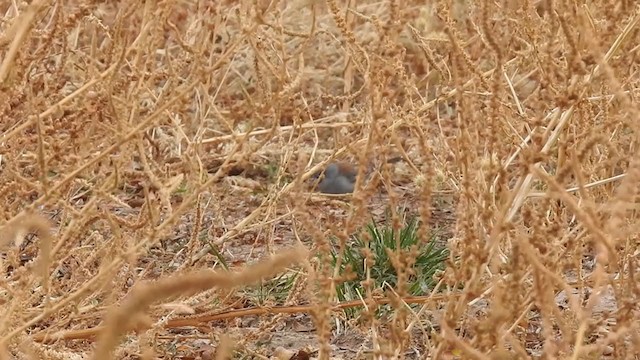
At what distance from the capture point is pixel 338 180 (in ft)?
17.2

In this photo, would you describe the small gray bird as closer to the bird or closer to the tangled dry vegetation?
the bird

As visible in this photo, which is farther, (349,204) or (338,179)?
(338,179)

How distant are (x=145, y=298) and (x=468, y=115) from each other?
3.76 ft

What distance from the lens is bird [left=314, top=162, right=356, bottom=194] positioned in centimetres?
517

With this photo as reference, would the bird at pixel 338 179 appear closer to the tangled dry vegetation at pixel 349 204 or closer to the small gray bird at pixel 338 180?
the small gray bird at pixel 338 180

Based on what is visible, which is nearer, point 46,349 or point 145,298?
point 145,298

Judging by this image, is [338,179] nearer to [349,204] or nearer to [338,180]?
[338,180]

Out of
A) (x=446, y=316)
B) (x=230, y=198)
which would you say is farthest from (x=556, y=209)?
(x=230, y=198)

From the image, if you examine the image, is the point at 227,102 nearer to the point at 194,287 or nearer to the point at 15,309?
the point at 15,309

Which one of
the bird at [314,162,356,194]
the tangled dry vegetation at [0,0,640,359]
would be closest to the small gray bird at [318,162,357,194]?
the bird at [314,162,356,194]

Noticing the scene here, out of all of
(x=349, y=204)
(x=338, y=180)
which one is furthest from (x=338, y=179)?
(x=349, y=204)

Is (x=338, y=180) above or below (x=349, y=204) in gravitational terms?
below

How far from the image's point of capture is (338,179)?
17.2ft

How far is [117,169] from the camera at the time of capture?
6.61 ft
